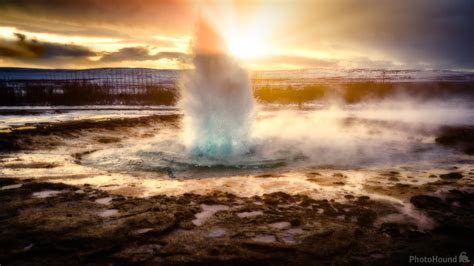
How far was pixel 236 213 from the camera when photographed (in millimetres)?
4926

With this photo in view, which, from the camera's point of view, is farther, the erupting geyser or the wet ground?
the erupting geyser

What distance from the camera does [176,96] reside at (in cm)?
3684

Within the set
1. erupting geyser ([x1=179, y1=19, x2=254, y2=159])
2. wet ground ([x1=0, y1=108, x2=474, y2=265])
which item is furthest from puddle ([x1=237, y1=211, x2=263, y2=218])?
erupting geyser ([x1=179, y1=19, x2=254, y2=159])

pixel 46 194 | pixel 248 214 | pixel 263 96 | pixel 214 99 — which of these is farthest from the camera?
pixel 263 96

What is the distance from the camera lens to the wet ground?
371 cm

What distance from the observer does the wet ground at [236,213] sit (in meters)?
3.71

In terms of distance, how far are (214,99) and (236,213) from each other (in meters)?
6.11

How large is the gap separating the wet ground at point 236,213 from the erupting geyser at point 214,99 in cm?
241

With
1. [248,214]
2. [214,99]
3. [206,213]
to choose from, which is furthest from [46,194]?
[214,99]

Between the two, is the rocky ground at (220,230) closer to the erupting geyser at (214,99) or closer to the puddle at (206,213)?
the puddle at (206,213)

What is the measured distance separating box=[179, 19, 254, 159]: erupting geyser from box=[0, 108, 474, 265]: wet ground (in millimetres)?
2406

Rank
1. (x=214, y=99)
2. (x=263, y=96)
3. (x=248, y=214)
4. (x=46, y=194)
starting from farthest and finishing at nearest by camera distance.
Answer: (x=263, y=96) → (x=214, y=99) → (x=46, y=194) → (x=248, y=214)

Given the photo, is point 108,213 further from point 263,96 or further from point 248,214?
point 263,96

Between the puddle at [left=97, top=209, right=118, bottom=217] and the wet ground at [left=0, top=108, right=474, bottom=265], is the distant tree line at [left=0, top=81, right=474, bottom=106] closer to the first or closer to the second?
the wet ground at [left=0, top=108, right=474, bottom=265]
